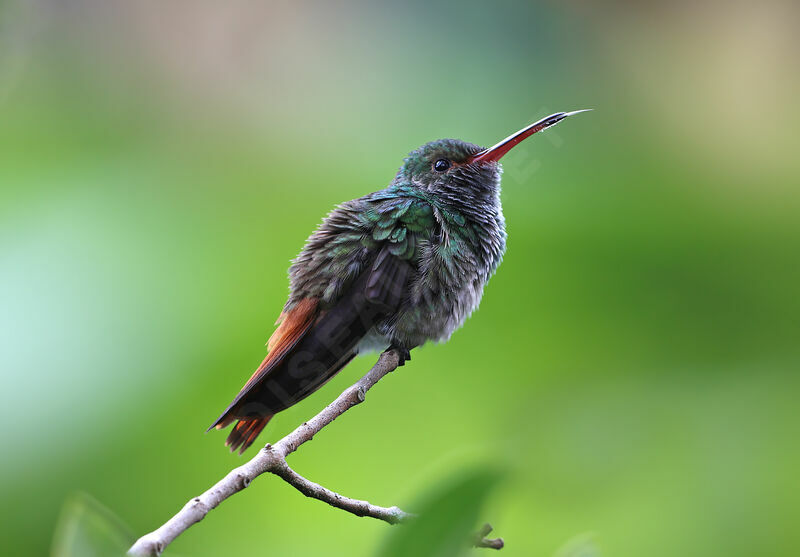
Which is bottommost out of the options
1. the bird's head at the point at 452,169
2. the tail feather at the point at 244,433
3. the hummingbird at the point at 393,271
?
the tail feather at the point at 244,433

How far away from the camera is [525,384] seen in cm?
203

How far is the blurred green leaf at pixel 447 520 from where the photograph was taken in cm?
33

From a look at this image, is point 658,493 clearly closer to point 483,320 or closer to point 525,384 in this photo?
point 525,384

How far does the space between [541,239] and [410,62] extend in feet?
4.61

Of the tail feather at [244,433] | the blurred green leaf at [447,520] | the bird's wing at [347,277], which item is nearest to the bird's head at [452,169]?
the bird's wing at [347,277]

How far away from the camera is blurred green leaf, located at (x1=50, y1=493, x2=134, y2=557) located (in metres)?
0.31

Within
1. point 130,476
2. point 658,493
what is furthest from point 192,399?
point 658,493

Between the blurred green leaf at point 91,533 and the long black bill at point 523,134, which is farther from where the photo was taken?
the long black bill at point 523,134

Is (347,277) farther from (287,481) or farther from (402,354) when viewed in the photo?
(287,481)

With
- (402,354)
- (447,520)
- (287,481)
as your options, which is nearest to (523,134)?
(402,354)

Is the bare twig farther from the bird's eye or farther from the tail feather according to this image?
the bird's eye

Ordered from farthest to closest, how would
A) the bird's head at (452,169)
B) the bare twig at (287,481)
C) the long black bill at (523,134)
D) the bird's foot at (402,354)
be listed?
the bird's head at (452,169) → the bird's foot at (402,354) → the long black bill at (523,134) → the bare twig at (287,481)

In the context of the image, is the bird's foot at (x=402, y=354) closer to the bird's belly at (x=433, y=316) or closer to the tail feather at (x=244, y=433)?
the bird's belly at (x=433, y=316)

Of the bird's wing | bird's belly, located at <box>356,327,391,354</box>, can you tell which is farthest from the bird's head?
bird's belly, located at <box>356,327,391,354</box>
